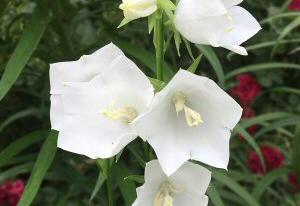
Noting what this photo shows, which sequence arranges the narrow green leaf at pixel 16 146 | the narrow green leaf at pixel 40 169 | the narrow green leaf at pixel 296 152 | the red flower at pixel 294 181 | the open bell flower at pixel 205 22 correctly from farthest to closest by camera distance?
the red flower at pixel 294 181
the narrow green leaf at pixel 296 152
the narrow green leaf at pixel 16 146
the narrow green leaf at pixel 40 169
the open bell flower at pixel 205 22

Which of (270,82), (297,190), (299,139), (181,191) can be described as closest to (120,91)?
(181,191)

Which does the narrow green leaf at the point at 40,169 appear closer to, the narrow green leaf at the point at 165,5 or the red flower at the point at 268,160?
the narrow green leaf at the point at 165,5

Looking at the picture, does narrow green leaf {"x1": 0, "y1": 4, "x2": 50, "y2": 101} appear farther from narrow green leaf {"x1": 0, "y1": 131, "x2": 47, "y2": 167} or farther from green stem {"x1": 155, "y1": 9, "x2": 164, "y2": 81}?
green stem {"x1": 155, "y1": 9, "x2": 164, "y2": 81}

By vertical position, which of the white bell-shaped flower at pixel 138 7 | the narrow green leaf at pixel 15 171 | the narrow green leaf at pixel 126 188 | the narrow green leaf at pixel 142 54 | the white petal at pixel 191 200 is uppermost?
the white bell-shaped flower at pixel 138 7

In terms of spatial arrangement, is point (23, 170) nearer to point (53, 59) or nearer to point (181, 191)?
point (53, 59)

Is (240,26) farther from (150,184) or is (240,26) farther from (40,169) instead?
(40,169)

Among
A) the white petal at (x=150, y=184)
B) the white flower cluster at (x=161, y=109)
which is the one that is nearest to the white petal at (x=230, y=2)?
the white flower cluster at (x=161, y=109)

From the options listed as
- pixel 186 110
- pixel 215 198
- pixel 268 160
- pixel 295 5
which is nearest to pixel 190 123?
pixel 186 110
